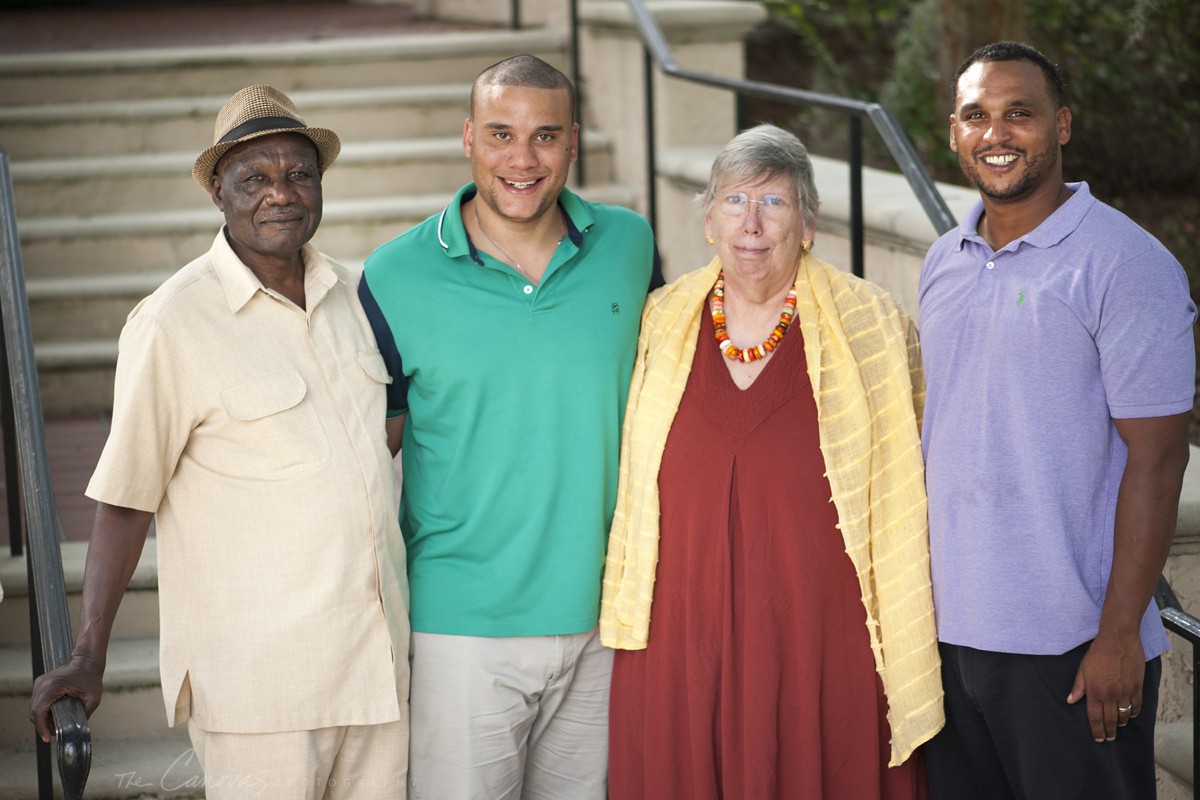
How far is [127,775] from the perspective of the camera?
387 cm

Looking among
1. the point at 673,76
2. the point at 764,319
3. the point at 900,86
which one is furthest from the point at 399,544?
the point at 900,86

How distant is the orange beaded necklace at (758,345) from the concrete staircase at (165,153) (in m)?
3.25

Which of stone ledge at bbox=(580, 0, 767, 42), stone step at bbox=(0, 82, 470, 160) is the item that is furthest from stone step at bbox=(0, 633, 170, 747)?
stone ledge at bbox=(580, 0, 767, 42)

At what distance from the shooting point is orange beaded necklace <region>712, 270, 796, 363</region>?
3.09m

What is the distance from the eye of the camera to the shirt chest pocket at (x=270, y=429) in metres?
2.74

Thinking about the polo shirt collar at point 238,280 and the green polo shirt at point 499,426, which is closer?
the polo shirt collar at point 238,280

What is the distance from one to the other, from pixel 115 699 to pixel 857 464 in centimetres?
231

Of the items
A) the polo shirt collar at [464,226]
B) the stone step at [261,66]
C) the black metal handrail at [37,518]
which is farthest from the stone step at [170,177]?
the polo shirt collar at [464,226]

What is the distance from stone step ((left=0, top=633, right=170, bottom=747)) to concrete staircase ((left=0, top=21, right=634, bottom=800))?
498 millimetres

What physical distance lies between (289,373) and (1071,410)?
1.51m

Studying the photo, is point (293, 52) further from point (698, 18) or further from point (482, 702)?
point (482, 702)

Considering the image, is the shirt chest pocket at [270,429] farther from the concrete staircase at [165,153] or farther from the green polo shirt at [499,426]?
the concrete staircase at [165,153]

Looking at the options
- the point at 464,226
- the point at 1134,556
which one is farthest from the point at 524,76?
the point at 1134,556

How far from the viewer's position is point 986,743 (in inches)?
114
